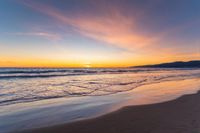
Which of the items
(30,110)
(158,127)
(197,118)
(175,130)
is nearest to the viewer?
(175,130)

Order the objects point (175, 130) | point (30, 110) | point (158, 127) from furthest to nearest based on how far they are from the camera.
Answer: point (30, 110), point (158, 127), point (175, 130)

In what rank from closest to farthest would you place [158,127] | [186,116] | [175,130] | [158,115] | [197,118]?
[175,130] < [158,127] < [197,118] < [186,116] < [158,115]

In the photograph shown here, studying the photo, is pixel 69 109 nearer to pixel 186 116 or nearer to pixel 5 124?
pixel 5 124

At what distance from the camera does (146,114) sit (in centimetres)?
701

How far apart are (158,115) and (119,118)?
1.43 meters

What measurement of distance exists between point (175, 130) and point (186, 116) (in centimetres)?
160

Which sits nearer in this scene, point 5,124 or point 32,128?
point 32,128

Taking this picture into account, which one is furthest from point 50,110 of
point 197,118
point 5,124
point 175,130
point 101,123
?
point 197,118

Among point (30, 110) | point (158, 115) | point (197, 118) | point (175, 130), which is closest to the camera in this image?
point (175, 130)

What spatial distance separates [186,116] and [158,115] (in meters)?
0.92

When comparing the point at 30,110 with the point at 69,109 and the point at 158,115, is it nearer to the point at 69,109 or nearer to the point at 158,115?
the point at 69,109

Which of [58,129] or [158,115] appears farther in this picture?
[158,115]

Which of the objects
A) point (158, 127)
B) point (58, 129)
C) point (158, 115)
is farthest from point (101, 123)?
point (158, 115)

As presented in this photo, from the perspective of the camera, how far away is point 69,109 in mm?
8203
